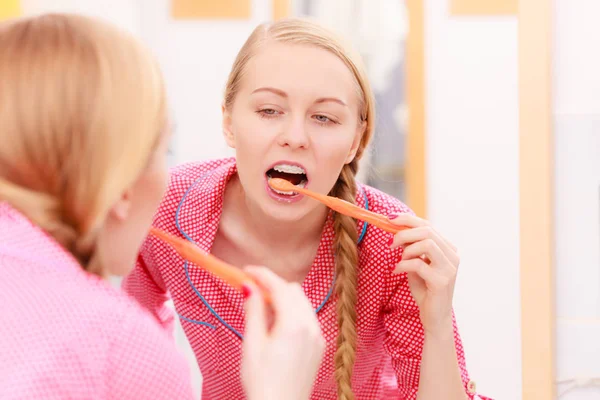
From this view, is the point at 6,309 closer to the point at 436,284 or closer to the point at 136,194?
the point at 136,194

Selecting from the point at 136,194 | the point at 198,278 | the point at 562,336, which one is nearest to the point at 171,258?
the point at 198,278

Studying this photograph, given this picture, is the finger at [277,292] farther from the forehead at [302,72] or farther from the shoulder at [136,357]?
the forehead at [302,72]

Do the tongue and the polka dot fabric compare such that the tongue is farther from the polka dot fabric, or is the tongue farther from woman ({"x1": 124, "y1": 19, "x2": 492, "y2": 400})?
the polka dot fabric

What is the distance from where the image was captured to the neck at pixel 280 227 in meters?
1.23

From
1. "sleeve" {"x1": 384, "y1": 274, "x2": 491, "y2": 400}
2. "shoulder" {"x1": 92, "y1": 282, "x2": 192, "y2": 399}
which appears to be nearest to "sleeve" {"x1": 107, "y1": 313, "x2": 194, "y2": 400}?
"shoulder" {"x1": 92, "y1": 282, "x2": 192, "y2": 399}

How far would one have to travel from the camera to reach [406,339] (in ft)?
3.80

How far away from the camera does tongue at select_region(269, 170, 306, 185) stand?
45.4 inches

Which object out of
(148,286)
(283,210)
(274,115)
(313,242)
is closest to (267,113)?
(274,115)

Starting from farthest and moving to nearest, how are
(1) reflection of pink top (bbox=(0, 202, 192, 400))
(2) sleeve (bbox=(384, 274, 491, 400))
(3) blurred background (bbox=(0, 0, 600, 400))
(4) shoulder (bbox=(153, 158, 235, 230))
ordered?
(3) blurred background (bbox=(0, 0, 600, 400)) → (4) shoulder (bbox=(153, 158, 235, 230)) → (2) sleeve (bbox=(384, 274, 491, 400)) → (1) reflection of pink top (bbox=(0, 202, 192, 400))

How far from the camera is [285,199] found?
111 cm

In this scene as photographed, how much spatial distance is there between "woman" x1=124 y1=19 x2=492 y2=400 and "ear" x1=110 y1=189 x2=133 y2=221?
1.42 ft

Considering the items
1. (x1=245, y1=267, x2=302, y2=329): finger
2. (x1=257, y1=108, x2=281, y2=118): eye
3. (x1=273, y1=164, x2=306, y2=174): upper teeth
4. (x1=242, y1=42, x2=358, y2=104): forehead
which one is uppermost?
(x1=242, y1=42, x2=358, y2=104): forehead

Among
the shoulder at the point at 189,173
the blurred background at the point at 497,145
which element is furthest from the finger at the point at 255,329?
the blurred background at the point at 497,145

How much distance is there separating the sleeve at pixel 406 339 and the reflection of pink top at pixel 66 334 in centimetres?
58
